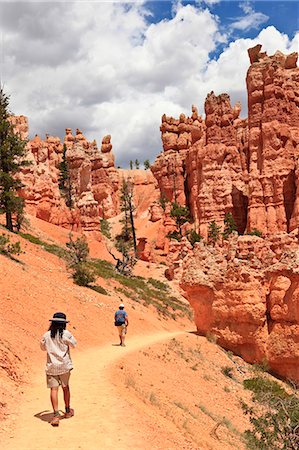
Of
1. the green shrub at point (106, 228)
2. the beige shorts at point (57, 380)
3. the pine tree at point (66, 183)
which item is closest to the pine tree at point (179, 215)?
the green shrub at point (106, 228)

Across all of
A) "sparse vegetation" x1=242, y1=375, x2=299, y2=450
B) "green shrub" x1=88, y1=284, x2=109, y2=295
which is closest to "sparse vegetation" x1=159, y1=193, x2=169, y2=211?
"green shrub" x1=88, y1=284, x2=109, y2=295

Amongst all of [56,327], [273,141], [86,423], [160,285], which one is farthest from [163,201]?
[86,423]

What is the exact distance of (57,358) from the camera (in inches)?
324

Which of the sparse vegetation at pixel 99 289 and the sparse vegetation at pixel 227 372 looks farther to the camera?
the sparse vegetation at pixel 99 289

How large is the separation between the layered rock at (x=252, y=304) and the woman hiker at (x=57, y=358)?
389 inches

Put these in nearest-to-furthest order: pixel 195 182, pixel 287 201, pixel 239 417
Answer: pixel 239 417 → pixel 287 201 → pixel 195 182

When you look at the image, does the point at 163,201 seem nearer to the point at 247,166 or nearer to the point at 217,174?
the point at 217,174

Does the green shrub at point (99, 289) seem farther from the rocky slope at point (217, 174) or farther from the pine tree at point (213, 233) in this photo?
the pine tree at point (213, 233)

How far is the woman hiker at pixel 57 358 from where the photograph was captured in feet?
26.8

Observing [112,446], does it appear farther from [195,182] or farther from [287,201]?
[195,182]

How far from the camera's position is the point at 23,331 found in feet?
51.2

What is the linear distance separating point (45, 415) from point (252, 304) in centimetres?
1015

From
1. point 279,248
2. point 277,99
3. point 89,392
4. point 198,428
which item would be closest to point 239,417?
point 198,428

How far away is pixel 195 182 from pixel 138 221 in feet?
43.9
